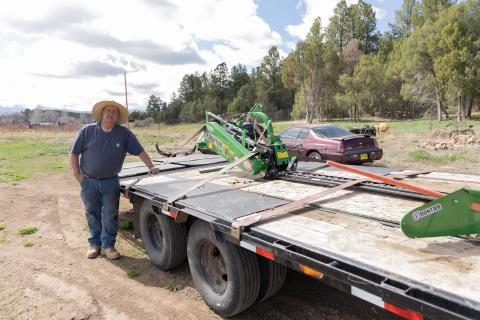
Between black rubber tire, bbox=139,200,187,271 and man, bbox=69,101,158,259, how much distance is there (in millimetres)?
457

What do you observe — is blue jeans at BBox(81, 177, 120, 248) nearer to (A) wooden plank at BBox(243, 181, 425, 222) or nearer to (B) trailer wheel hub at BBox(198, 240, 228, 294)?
(B) trailer wheel hub at BBox(198, 240, 228, 294)

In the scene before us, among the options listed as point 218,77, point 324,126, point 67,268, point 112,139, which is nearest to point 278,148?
point 112,139

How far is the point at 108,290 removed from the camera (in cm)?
402

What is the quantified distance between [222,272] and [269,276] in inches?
23.2

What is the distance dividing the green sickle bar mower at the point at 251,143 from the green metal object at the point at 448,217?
8.96 ft

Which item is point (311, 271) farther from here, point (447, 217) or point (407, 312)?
point (447, 217)

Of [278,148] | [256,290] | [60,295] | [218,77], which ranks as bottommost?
[60,295]

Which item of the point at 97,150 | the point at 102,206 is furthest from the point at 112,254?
the point at 97,150

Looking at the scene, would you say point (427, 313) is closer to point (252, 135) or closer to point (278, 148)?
point (278, 148)

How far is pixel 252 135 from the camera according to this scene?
6273 millimetres

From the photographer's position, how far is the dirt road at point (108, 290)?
11.5 ft

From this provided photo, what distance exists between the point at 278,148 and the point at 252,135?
1263 millimetres

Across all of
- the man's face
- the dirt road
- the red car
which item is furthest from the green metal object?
the red car

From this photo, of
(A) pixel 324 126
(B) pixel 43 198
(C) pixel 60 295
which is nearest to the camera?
(C) pixel 60 295
